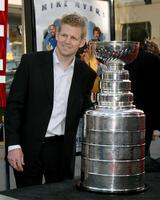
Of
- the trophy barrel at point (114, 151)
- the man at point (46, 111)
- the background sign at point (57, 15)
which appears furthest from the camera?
the background sign at point (57, 15)

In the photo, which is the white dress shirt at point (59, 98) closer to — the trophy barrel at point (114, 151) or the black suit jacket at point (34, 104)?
the black suit jacket at point (34, 104)

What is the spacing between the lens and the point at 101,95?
1.45m

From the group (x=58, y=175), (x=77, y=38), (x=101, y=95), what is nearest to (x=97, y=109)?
(x=101, y=95)

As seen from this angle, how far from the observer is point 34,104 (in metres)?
2.24

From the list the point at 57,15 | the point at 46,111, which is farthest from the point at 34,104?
the point at 57,15

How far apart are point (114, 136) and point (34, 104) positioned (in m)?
0.90

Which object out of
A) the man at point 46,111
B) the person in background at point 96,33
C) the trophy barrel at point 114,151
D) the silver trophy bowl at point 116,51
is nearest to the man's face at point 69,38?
the man at point 46,111

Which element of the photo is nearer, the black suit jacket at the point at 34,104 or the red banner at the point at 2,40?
the black suit jacket at the point at 34,104

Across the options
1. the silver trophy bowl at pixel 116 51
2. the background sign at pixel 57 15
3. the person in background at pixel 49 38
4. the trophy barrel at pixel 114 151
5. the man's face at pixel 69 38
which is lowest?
the trophy barrel at pixel 114 151

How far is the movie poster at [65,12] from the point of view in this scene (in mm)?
→ 3066

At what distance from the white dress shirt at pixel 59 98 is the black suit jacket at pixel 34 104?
0.02 meters

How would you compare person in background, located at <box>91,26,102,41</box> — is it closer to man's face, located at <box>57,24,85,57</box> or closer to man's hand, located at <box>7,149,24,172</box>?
man's face, located at <box>57,24,85,57</box>

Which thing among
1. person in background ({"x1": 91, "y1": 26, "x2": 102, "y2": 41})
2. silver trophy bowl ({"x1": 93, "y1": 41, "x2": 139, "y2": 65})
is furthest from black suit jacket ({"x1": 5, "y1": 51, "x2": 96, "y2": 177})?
person in background ({"x1": 91, "y1": 26, "x2": 102, "y2": 41})

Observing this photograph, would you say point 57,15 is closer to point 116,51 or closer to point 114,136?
point 116,51
